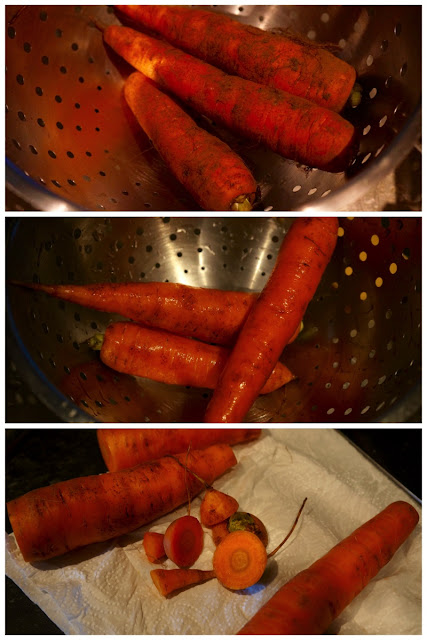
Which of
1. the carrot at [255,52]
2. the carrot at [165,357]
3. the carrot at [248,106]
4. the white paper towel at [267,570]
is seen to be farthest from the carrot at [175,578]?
the carrot at [255,52]

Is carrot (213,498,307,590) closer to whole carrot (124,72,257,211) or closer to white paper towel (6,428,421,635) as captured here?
white paper towel (6,428,421,635)

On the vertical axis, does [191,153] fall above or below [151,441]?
above

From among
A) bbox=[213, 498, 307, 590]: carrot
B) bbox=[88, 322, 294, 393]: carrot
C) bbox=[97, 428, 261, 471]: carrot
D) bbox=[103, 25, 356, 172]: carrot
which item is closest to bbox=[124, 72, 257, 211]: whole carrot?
bbox=[103, 25, 356, 172]: carrot

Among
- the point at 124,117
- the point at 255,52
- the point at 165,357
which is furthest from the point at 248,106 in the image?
the point at 165,357

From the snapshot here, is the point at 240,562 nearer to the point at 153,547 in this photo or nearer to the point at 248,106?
the point at 153,547

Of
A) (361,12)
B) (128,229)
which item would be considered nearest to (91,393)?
(128,229)

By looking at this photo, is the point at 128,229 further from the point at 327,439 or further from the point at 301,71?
the point at 327,439

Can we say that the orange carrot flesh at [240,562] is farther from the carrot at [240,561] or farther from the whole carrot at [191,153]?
the whole carrot at [191,153]
